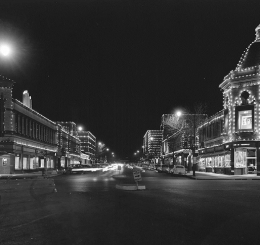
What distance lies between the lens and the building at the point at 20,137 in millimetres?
53906

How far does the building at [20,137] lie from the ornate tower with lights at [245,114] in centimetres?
2794

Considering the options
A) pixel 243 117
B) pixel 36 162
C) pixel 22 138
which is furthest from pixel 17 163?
pixel 243 117

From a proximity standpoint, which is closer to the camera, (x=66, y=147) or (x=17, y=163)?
(x=17, y=163)

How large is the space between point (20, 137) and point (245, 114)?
110ft

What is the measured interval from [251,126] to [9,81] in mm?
33324

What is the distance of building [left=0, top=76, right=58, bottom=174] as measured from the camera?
53.9 m

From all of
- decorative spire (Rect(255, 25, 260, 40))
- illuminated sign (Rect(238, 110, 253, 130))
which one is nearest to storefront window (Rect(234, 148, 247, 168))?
illuminated sign (Rect(238, 110, 253, 130))

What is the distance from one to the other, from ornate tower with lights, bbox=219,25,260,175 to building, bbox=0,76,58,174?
1100 inches

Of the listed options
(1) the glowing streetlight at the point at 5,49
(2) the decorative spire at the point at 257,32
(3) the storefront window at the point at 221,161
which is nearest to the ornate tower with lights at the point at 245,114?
(2) the decorative spire at the point at 257,32

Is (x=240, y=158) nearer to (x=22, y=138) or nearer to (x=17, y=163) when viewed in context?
(x=17, y=163)

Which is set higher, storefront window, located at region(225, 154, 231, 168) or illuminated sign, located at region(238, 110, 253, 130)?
illuminated sign, located at region(238, 110, 253, 130)

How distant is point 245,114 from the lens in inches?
1886

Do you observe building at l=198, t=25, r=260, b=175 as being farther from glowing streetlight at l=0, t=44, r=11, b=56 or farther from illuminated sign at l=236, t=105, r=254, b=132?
glowing streetlight at l=0, t=44, r=11, b=56

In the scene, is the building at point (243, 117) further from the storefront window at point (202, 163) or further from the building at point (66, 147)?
the building at point (66, 147)
